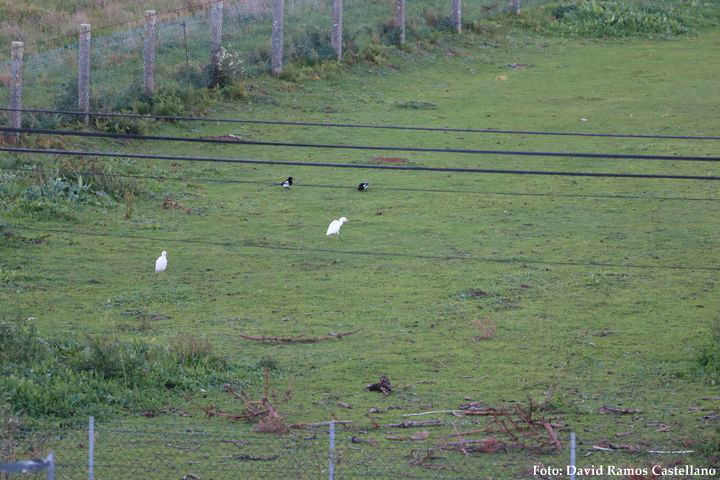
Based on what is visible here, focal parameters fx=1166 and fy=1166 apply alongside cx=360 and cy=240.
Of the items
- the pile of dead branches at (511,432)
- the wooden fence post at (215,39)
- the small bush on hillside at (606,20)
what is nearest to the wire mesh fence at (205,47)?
the wooden fence post at (215,39)

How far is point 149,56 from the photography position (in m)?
28.8

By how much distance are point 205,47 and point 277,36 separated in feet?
6.79

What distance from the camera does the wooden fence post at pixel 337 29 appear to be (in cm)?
3375

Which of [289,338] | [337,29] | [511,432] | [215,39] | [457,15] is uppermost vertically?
[457,15]

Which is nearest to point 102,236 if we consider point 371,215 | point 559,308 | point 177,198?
point 177,198

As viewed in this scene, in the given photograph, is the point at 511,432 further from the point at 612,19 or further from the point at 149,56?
the point at 612,19

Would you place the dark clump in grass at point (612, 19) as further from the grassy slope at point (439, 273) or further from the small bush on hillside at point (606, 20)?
the grassy slope at point (439, 273)

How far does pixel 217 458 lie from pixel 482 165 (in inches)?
620

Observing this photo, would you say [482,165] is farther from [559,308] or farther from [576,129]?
[559,308]

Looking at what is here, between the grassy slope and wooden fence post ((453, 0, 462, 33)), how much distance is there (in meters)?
5.74

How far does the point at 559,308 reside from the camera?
1928cm

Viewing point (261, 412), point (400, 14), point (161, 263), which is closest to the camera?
point (261, 412)

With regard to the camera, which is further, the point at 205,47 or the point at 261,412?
the point at 205,47

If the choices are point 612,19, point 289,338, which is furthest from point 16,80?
point 612,19
